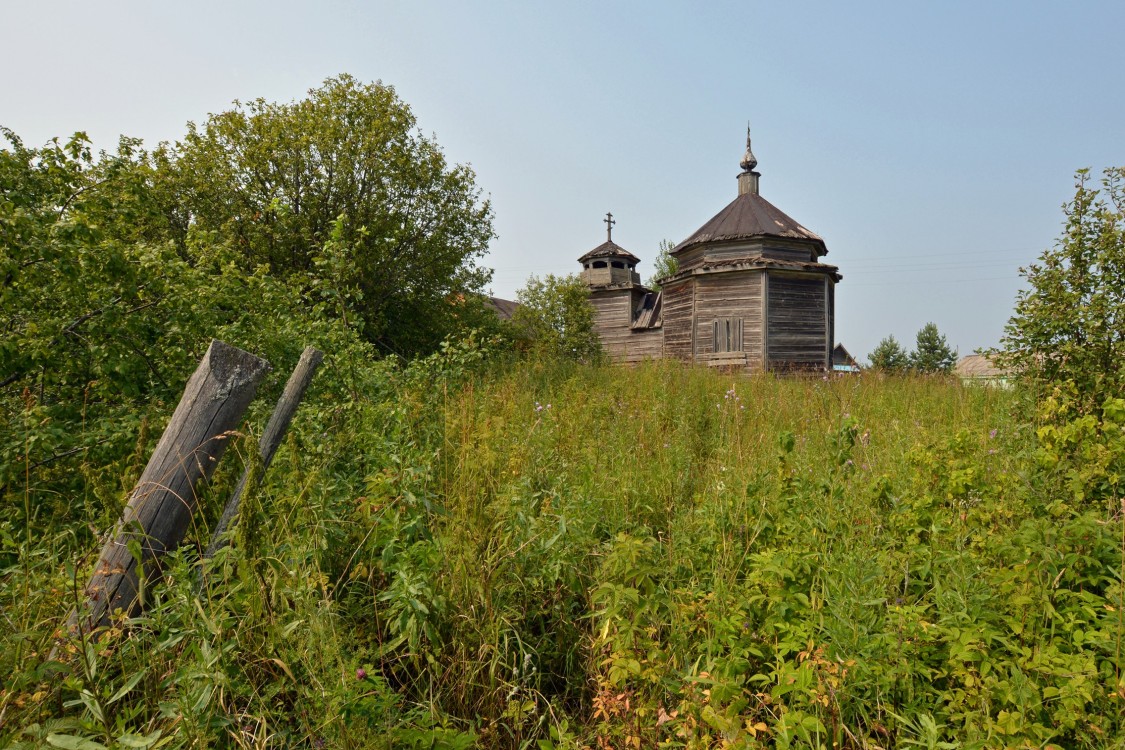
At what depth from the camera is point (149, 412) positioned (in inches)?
164

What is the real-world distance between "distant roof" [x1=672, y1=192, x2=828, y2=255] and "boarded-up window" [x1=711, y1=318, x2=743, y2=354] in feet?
9.83

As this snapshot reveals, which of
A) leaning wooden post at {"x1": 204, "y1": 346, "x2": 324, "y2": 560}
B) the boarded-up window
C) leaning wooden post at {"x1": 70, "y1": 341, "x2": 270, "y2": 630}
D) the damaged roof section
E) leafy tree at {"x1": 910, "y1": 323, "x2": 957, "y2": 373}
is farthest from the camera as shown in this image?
leafy tree at {"x1": 910, "y1": 323, "x2": 957, "y2": 373}

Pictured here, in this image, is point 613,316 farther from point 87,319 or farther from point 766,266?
point 87,319

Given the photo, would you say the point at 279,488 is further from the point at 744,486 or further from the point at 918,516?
the point at 918,516

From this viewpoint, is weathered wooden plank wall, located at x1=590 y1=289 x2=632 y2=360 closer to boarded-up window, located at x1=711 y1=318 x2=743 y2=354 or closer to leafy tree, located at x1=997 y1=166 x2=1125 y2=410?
boarded-up window, located at x1=711 y1=318 x2=743 y2=354

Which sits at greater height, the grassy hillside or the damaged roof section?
the damaged roof section

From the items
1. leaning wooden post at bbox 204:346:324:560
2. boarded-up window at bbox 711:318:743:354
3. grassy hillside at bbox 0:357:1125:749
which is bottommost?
grassy hillside at bbox 0:357:1125:749

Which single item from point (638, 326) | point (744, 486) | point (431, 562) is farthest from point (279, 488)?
point (638, 326)

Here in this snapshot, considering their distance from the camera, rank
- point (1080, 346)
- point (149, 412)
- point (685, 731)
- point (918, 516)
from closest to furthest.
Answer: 1. point (685, 731)
2. point (918, 516)
3. point (149, 412)
4. point (1080, 346)

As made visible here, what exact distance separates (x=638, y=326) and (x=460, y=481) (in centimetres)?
2784

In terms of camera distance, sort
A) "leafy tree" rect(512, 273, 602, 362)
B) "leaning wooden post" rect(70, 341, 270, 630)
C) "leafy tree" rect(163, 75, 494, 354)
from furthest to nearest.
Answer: "leafy tree" rect(512, 273, 602, 362)
"leafy tree" rect(163, 75, 494, 354)
"leaning wooden post" rect(70, 341, 270, 630)

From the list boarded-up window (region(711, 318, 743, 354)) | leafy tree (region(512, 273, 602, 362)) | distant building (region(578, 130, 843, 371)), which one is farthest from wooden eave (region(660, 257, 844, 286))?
leafy tree (region(512, 273, 602, 362))

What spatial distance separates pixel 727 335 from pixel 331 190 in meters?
13.4

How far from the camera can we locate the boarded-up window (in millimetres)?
19281
